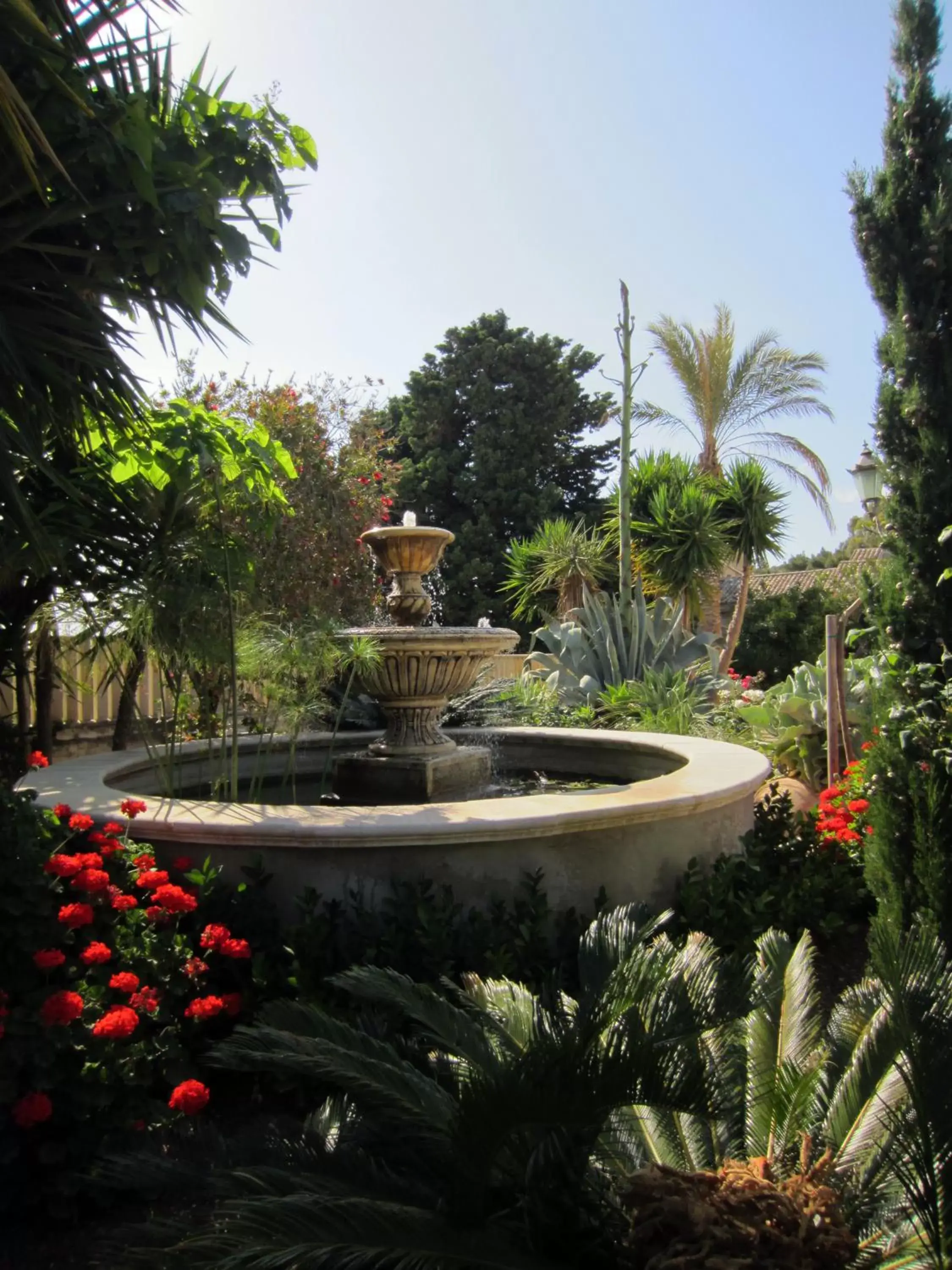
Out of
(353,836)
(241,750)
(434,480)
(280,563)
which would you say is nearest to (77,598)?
(241,750)

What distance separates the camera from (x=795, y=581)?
2817 centimetres

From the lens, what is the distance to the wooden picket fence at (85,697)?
6910mm

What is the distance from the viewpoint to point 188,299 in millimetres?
3996

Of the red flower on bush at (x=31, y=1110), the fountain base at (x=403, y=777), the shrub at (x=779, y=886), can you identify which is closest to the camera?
the red flower on bush at (x=31, y=1110)

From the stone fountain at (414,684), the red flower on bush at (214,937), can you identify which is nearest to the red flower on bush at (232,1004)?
the red flower on bush at (214,937)

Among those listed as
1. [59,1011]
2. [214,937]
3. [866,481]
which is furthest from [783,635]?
[59,1011]

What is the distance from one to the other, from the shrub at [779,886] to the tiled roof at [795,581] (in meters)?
7.86

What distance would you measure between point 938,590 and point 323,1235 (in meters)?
3.07

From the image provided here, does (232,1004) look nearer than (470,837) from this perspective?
Yes

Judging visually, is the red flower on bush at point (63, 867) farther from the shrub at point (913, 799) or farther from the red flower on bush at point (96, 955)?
the shrub at point (913, 799)

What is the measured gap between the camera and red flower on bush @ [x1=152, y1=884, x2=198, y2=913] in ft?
9.23

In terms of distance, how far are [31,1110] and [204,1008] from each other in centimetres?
52

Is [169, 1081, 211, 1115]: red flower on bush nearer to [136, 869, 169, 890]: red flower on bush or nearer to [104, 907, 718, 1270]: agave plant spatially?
[104, 907, 718, 1270]: agave plant

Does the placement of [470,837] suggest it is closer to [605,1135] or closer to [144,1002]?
[144,1002]
